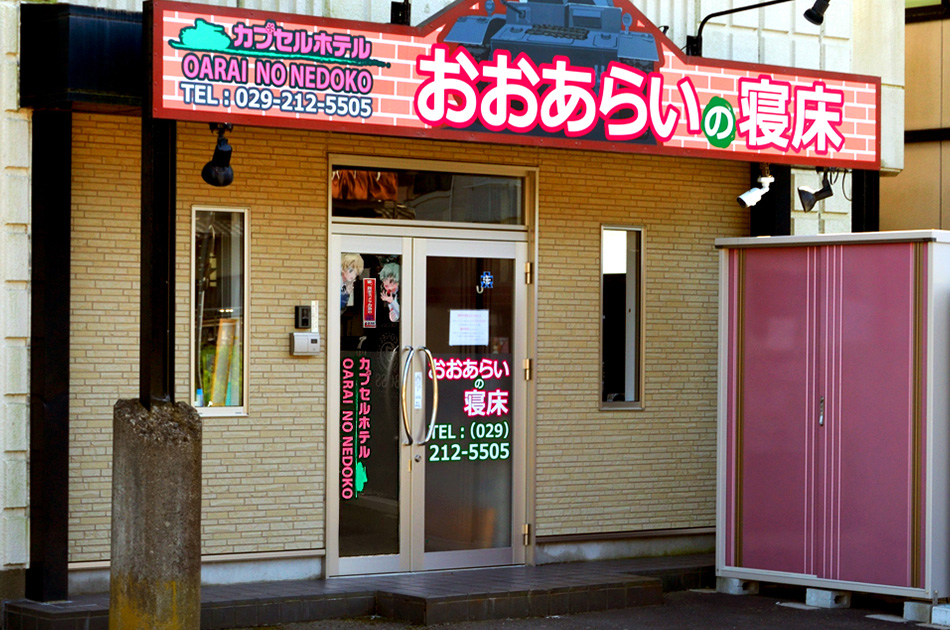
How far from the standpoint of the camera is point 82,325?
348 inches

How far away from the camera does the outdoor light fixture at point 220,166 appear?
338 inches

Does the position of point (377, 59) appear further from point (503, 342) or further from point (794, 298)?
point (794, 298)

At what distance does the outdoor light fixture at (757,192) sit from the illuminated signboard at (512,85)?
66 cm

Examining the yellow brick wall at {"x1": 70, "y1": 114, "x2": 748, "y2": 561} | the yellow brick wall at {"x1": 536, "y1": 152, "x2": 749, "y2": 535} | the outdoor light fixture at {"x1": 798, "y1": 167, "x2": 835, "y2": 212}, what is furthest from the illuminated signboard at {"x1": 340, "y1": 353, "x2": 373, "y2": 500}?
the outdoor light fixture at {"x1": 798, "y1": 167, "x2": 835, "y2": 212}

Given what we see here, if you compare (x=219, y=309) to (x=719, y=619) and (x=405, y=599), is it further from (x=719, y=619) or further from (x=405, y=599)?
(x=719, y=619)

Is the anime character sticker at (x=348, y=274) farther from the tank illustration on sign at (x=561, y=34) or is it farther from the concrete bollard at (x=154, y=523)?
the concrete bollard at (x=154, y=523)

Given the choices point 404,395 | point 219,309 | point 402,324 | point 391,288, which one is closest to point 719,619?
point 404,395

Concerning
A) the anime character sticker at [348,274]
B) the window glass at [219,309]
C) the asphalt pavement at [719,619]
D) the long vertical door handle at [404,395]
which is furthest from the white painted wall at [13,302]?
the long vertical door handle at [404,395]

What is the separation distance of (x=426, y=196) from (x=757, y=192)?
284cm

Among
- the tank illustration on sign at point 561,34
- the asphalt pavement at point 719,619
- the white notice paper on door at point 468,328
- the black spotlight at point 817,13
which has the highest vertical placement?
the black spotlight at point 817,13

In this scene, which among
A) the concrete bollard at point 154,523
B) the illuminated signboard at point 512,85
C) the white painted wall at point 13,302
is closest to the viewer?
the concrete bollard at point 154,523

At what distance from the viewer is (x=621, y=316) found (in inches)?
436

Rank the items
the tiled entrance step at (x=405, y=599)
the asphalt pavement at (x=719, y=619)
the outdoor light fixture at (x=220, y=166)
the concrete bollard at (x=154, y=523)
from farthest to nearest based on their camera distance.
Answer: the asphalt pavement at (x=719, y=619) → the outdoor light fixture at (x=220, y=166) → the tiled entrance step at (x=405, y=599) → the concrete bollard at (x=154, y=523)

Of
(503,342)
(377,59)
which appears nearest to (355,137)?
(377,59)
